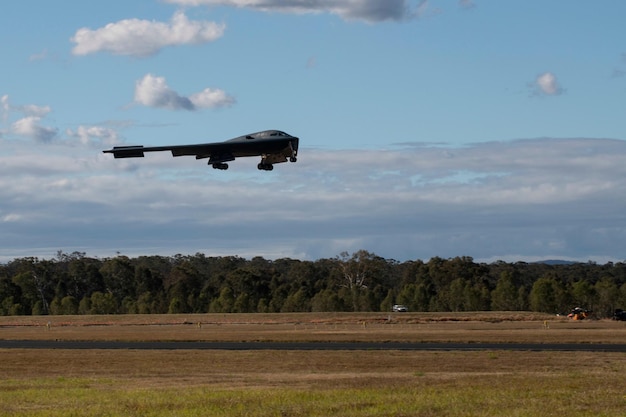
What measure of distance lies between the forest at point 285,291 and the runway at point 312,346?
215ft

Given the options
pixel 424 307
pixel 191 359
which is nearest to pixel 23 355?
pixel 191 359

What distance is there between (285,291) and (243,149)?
118m

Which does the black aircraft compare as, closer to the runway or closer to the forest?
the runway

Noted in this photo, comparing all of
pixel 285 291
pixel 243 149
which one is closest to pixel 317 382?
pixel 243 149

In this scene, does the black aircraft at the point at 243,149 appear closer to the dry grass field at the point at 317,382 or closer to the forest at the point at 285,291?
the dry grass field at the point at 317,382

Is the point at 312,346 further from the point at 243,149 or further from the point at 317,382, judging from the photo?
the point at 243,149

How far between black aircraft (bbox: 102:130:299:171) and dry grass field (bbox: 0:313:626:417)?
8.89 meters

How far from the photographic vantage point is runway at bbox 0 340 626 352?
2386 inches

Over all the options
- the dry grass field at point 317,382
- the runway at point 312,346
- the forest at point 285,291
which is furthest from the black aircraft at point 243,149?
the forest at point 285,291

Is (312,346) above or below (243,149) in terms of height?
below

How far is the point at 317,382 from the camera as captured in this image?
124 feet

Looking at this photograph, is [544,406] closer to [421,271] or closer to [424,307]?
[424,307]

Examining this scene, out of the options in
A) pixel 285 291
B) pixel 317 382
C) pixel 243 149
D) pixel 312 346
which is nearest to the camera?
pixel 243 149

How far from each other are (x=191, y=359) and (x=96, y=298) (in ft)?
333
